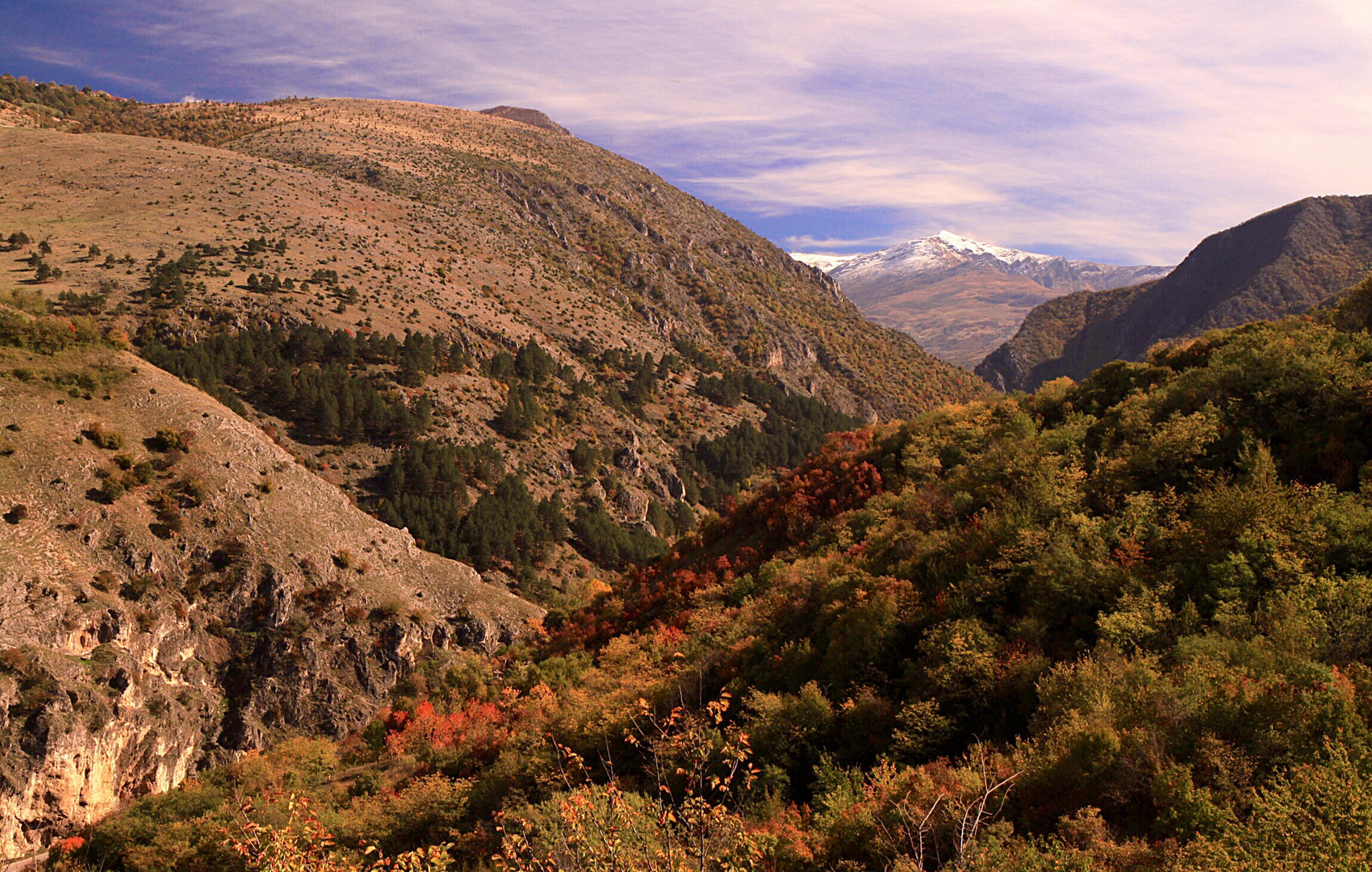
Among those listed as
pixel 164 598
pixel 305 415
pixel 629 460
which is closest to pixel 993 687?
pixel 164 598

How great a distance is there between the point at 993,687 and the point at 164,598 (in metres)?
46.8

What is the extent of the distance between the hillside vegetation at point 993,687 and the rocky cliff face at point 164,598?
7.68m

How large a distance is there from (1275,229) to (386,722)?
229m

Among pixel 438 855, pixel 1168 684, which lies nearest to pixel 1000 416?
pixel 1168 684

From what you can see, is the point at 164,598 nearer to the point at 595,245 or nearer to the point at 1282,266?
the point at 595,245

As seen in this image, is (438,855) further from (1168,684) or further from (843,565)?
(843,565)

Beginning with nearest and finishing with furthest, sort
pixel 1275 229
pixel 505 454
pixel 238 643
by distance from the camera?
pixel 238 643, pixel 505 454, pixel 1275 229

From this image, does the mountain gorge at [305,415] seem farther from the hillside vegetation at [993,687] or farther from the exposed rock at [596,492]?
the hillside vegetation at [993,687]

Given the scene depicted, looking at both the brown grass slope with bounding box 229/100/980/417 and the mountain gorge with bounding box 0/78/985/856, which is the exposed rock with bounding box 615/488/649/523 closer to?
the mountain gorge with bounding box 0/78/985/856

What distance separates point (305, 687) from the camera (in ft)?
154

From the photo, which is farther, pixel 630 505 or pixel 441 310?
pixel 441 310

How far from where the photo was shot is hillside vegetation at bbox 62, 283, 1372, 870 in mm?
12008

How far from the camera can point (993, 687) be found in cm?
1880

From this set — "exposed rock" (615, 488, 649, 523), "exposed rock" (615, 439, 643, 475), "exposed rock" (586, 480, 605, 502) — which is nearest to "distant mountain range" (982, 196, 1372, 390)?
"exposed rock" (615, 439, 643, 475)
